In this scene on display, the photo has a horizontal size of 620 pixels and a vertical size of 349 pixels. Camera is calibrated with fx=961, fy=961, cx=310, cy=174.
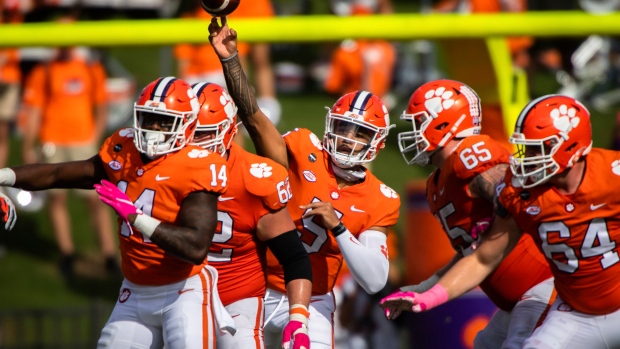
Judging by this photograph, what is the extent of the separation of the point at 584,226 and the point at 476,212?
0.66m

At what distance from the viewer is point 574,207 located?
4.30m

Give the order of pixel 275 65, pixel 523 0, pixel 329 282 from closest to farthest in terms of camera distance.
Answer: pixel 329 282 → pixel 523 0 → pixel 275 65

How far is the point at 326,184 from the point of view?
4871 mm

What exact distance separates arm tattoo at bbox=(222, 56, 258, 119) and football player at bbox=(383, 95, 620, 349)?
3.93 ft

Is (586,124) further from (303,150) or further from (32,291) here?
(32,291)

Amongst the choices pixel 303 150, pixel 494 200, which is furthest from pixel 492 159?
pixel 303 150

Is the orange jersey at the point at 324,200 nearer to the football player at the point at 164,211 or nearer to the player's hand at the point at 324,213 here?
the player's hand at the point at 324,213

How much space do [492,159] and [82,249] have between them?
16.8 ft

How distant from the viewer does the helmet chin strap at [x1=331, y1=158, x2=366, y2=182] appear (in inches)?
Answer: 192

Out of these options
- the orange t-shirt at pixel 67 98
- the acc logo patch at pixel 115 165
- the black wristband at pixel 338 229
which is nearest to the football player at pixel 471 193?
the black wristband at pixel 338 229

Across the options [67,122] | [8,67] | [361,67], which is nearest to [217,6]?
[67,122]

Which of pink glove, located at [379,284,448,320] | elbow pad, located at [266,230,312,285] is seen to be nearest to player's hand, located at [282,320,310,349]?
elbow pad, located at [266,230,312,285]

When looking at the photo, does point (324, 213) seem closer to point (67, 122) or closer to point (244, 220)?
point (244, 220)

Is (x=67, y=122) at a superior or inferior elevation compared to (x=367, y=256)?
inferior
